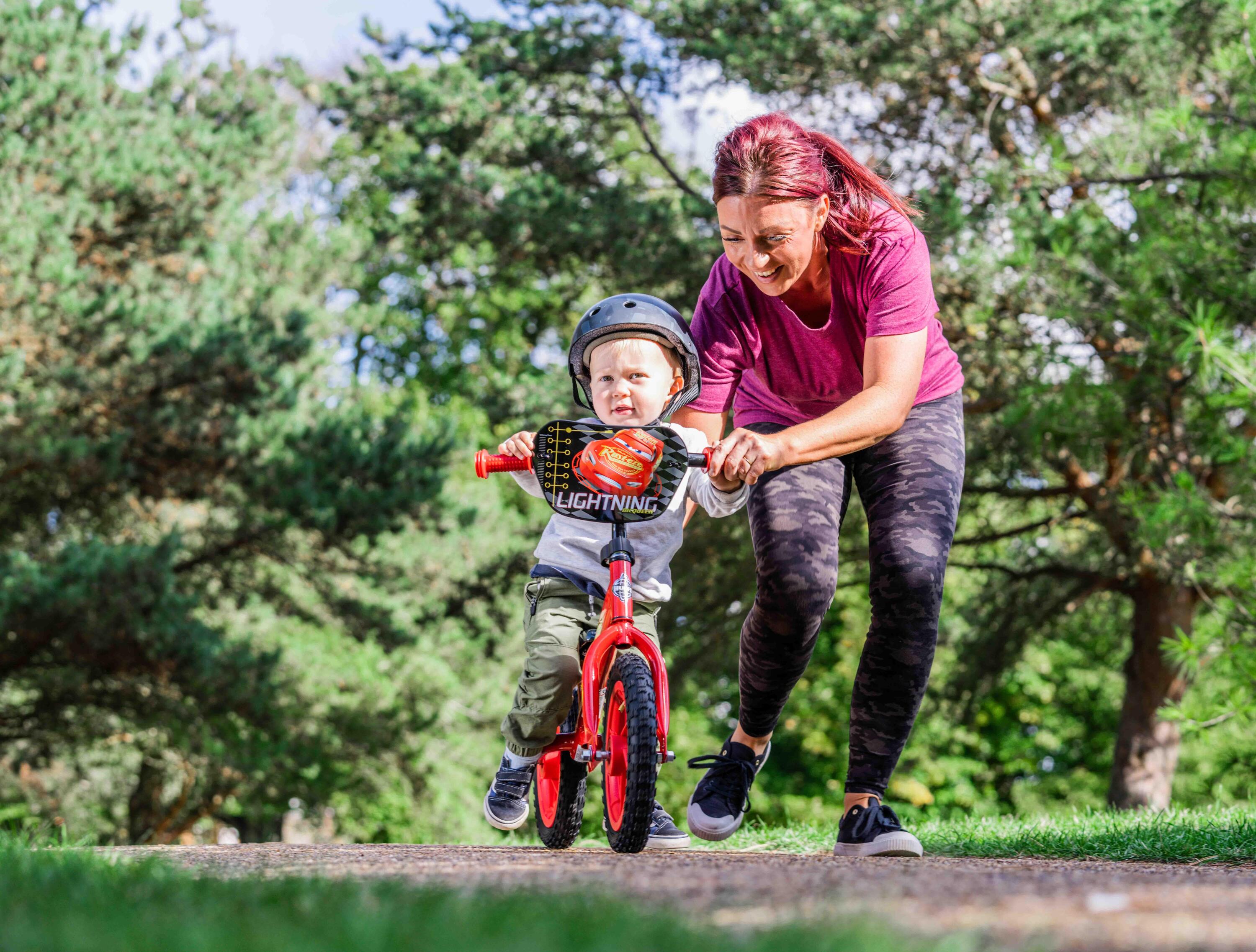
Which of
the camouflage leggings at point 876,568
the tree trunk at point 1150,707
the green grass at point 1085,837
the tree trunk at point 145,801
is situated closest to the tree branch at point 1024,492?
the tree trunk at point 1150,707

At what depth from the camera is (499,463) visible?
348cm

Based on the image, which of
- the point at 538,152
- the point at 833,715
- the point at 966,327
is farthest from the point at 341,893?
the point at 833,715

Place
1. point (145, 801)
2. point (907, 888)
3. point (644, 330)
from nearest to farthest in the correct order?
point (907, 888) → point (644, 330) → point (145, 801)

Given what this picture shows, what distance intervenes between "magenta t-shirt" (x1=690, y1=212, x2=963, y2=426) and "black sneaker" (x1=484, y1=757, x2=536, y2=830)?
128 centimetres

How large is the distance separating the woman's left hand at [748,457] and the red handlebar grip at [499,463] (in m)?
0.59

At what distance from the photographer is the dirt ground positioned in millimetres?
1701

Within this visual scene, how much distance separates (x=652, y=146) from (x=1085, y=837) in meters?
8.25

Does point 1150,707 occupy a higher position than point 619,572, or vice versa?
point 619,572

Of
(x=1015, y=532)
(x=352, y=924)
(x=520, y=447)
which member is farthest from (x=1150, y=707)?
(x=352, y=924)

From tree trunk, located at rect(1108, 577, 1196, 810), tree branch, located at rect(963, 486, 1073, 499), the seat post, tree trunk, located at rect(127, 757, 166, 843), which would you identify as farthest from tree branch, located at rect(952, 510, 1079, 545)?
tree trunk, located at rect(127, 757, 166, 843)

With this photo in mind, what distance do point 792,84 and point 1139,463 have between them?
4.44 m

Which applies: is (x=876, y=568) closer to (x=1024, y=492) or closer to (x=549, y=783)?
(x=549, y=783)

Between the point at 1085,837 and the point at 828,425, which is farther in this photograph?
the point at 1085,837

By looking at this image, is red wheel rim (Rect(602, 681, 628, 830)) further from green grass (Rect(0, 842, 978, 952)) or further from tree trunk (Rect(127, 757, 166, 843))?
tree trunk (Rect(127, 757, 166, 843))
